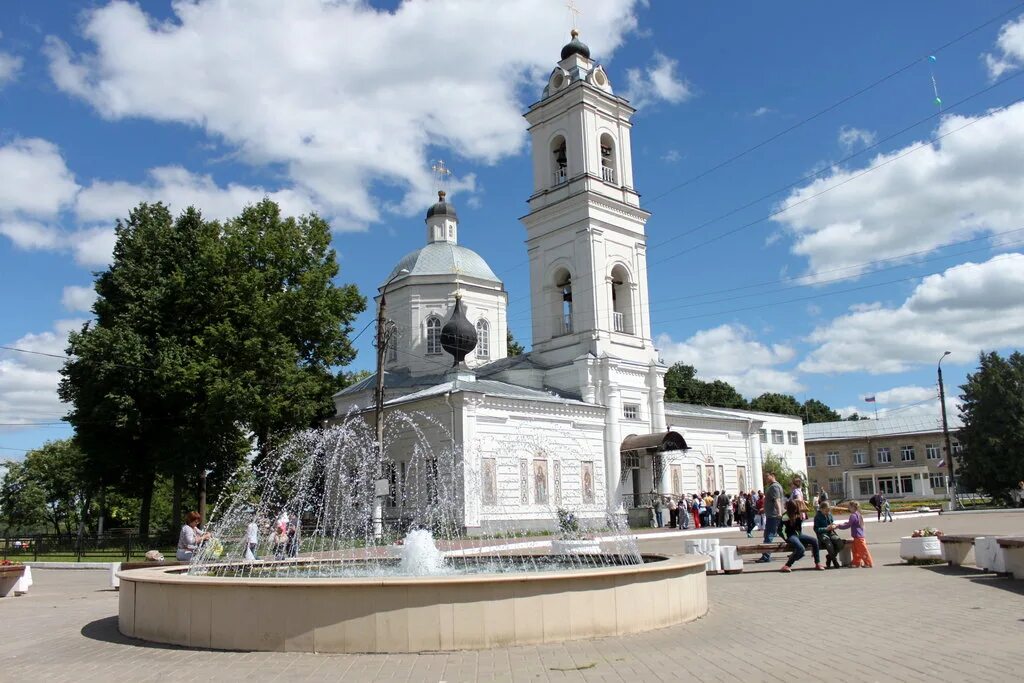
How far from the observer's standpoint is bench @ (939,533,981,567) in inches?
612

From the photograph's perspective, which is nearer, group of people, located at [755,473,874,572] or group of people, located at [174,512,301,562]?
group of people, located at [174,512,301,562]

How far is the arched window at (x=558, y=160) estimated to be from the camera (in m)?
41.1

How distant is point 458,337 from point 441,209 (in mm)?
12005

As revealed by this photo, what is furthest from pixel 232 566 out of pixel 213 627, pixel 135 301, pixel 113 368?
pixel 135 301

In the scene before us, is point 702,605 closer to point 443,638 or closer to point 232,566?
point 443,638

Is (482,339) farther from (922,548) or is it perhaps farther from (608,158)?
(922,548)

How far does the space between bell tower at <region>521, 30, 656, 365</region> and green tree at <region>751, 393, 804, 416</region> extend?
53.0 meters

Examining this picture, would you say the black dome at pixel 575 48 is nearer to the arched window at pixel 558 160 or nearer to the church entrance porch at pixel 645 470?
the arched window at pixel 558 160

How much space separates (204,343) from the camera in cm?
3281

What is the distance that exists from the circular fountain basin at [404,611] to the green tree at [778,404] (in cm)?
8317

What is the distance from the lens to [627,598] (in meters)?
9.31

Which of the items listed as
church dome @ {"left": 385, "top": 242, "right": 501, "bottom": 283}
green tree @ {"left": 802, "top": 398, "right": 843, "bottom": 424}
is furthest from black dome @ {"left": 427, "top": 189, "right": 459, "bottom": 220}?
green tree @ {"left": 802, "top": 398, "right": 843, "bottom": 424}

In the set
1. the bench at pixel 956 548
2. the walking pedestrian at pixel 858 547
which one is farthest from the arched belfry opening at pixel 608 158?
the bench at pixel 956 548

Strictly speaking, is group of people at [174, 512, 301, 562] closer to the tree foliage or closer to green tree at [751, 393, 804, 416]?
the tree foliage
